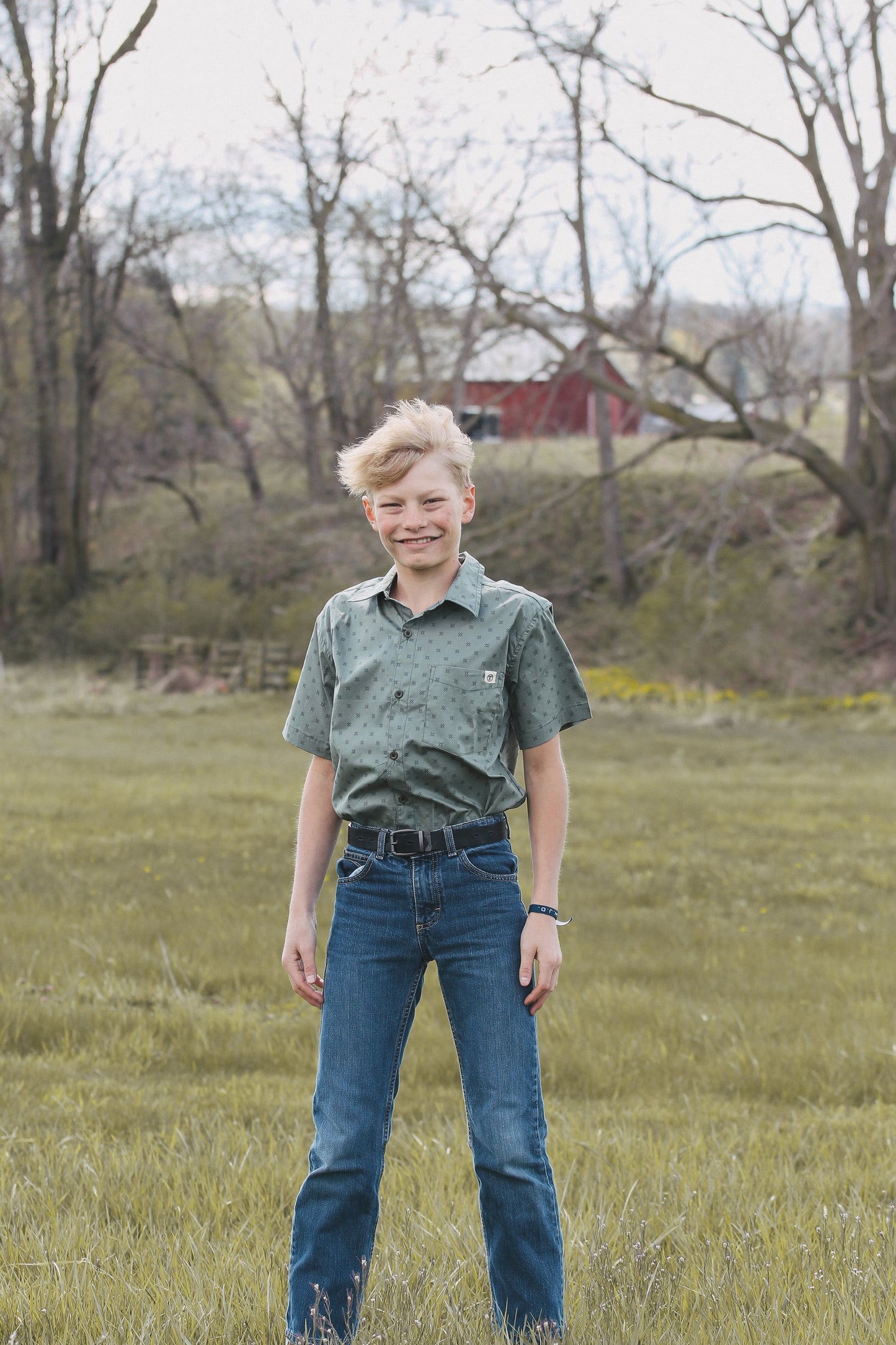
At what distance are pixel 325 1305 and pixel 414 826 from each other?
3.06 feet

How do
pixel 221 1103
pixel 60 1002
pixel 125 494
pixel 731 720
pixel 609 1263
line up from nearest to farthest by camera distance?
1. pixel 609 1263
2. pixel 221 1103
3. pixel 60 1002
4. pixel 731 720
5. pixel 125 494

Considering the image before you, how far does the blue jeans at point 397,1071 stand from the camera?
98.3 inches

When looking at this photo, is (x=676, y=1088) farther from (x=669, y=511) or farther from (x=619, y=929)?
(x=669, y=511)

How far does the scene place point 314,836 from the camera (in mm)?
2752

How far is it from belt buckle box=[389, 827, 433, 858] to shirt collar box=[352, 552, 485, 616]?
0.46 meters

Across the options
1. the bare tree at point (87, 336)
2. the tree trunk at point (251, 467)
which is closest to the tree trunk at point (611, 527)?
the tree trunk at point (251, 467)

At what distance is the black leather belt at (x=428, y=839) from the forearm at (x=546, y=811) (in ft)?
0.32

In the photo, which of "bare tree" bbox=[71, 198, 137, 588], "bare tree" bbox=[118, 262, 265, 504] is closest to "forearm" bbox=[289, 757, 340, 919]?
"bare tree" bbox=[71, 198, 137, 588]

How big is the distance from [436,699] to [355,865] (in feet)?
1.20

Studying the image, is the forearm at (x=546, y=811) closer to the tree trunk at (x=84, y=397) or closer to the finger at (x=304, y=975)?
the finger at (x=304, y=975)

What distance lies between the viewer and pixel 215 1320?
2.68 metres

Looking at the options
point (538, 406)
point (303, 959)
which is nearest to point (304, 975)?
point (303, 959)

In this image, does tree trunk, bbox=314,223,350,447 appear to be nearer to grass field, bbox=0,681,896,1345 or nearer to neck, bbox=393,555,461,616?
grass field, bbox=0,681,896,1345

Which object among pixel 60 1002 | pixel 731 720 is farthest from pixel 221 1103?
pixel 731 720
